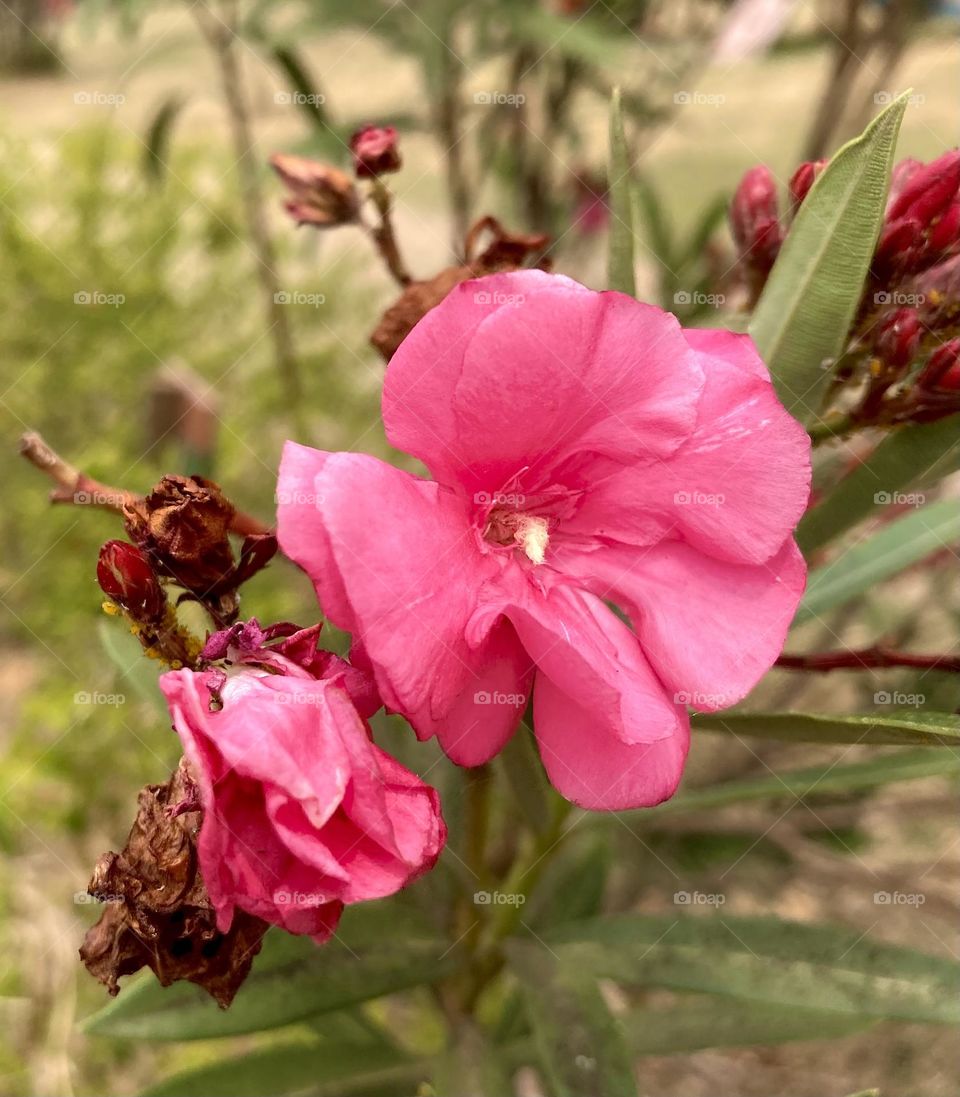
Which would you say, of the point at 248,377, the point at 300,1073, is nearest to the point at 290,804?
the point at 300,1073

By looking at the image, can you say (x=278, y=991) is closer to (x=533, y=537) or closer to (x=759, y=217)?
(x=533, y=537)

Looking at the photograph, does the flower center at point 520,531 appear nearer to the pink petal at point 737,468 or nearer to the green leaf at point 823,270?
the pink petal at point 737,468

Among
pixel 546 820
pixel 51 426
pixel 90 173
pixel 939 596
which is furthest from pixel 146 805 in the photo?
pixel 90 173

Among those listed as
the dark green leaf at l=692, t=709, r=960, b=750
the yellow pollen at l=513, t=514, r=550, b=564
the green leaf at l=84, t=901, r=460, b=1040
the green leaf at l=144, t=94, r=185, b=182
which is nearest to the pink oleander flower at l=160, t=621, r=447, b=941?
the yellow pollen at l=513, t=514, r=550, b=564

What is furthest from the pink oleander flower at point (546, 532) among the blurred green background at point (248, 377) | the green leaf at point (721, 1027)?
the blurred green background at point (248, 377)

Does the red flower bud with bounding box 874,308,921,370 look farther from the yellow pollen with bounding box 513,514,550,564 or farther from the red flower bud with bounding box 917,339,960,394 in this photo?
the yellow pollen with bounding box 513,514,550,564
